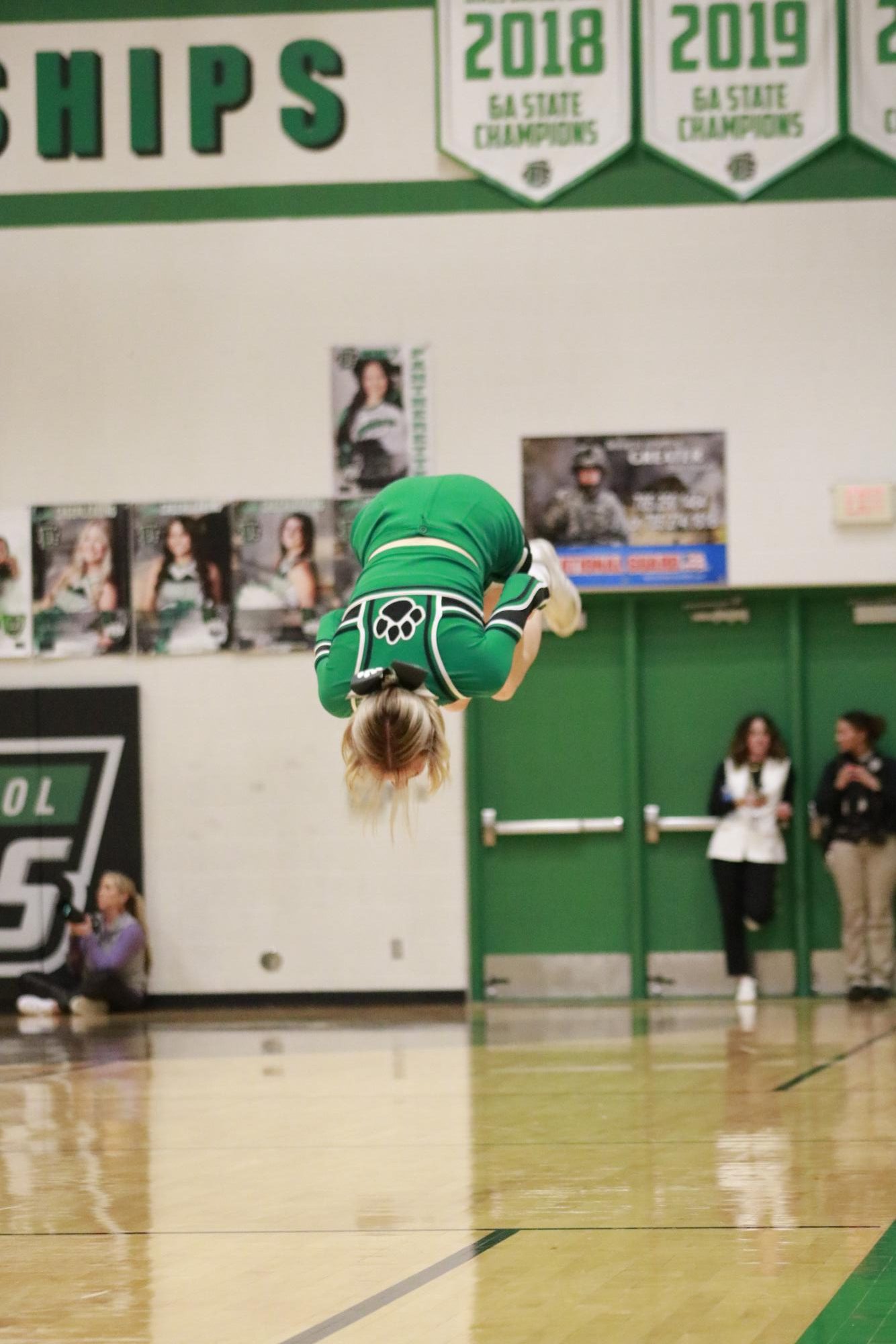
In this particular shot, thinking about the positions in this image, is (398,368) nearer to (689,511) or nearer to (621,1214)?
(689,511)

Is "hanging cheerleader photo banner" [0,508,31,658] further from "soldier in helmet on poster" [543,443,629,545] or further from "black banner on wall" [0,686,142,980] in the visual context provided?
"soldier in helmet on poster" [543,443,629,545]

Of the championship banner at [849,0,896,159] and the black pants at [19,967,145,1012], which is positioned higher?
the championship banner at [849,0,896,159]

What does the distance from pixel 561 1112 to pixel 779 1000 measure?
553 cm

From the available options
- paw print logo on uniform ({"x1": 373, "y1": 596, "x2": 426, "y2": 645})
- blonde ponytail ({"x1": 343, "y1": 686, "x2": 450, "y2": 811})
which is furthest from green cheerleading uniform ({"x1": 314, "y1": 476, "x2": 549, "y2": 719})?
blonde ponytail ({"x1": 343, "y1": 686, "x2": 450, "y2": 811})

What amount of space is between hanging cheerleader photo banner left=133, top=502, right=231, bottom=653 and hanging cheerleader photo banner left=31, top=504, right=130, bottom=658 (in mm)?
127

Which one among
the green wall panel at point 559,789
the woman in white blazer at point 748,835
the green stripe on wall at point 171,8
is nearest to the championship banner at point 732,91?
the green stripe on wall at point 171,8

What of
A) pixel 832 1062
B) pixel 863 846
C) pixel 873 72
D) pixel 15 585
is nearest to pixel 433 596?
pixel 832 1062

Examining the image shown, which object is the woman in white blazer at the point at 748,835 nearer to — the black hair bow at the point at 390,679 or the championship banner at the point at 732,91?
the championship banner at the point at 732,91

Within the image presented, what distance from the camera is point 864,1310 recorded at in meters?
4.29

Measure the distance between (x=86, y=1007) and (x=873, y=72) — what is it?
9.23 m

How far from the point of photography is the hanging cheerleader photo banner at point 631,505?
1334 cm

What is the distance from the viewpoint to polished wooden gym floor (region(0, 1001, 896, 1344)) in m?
4.37

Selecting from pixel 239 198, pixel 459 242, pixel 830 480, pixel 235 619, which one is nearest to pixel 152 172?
pixel 239 198

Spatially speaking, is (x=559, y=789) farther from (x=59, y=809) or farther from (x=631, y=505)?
(x=59, y=809)
